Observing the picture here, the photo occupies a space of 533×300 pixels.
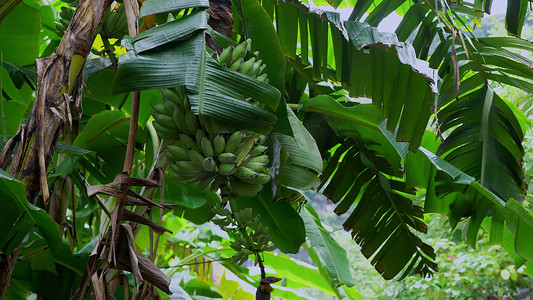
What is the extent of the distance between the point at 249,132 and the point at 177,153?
0.13m

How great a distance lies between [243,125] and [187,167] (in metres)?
0.17

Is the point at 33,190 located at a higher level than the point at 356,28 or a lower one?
lower

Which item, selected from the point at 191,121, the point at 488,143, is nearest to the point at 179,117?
the point at 191,121

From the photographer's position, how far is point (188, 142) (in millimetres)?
802

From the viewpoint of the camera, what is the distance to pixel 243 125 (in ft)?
2.24

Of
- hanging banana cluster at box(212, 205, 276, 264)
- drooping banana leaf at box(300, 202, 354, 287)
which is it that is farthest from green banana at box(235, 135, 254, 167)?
drooping banana leaf at box(300, 202, 354, 287)

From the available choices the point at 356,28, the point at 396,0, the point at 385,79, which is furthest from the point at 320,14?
the point at 396,0

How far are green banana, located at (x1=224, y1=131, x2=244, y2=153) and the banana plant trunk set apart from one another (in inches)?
9.4

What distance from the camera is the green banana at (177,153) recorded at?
82 cm

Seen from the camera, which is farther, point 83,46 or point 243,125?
point 83,46

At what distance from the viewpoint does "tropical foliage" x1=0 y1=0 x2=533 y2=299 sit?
738 millimetres

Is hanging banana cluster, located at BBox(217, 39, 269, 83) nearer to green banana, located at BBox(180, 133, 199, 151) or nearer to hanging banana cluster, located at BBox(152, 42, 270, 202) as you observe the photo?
hanging banana cluster, located at BBox(152, 42, 270, 202)

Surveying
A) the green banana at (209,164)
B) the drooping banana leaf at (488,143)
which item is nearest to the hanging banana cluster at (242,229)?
the green banana at (209,164)

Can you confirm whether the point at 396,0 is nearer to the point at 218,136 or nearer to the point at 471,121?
the point at 471,121
